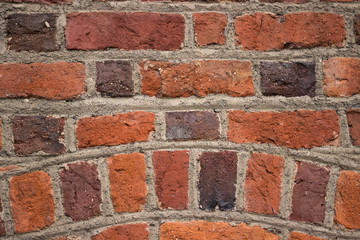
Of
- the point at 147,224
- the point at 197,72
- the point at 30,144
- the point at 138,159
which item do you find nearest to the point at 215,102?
the point at 197,72

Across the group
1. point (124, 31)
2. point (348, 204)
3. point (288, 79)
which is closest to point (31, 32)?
Result: point (124, 31)

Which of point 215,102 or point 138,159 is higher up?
point 215,102

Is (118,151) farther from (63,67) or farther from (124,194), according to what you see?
(63,67)

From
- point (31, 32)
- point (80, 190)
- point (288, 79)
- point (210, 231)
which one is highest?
point (31, 32)

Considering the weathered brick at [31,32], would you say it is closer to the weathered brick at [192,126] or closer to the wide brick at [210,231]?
the weathered brick at [192,126]

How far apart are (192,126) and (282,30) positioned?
355 mm

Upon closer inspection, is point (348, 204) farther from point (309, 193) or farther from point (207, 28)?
point (207, 28)

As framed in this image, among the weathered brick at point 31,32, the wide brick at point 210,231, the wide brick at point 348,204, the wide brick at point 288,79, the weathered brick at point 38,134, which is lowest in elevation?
the wide brick at point 210,231

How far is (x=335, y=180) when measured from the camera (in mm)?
778

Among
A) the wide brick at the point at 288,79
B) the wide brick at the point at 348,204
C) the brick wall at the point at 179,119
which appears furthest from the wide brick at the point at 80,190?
the wide brick at the point at 348,204

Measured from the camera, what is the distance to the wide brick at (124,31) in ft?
2.50

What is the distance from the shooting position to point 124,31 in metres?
0.77

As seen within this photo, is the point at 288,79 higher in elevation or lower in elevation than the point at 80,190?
higher

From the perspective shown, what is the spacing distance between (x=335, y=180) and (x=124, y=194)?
1.83 ft
